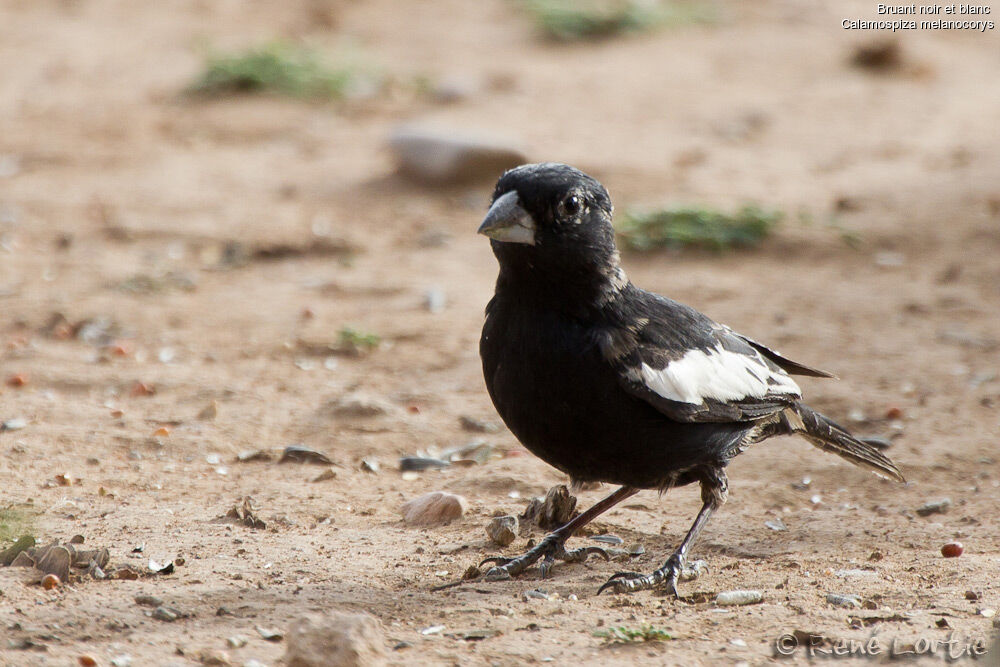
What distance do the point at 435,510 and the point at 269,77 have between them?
22.9 ft

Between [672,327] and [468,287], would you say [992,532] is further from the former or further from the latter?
[468,287]

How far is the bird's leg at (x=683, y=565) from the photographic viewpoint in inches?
166

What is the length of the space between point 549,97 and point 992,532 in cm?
700

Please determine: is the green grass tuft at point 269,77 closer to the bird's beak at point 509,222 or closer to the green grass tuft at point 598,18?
the green grass tuft at point 598,18

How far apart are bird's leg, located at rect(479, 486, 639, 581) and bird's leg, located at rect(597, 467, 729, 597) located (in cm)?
29

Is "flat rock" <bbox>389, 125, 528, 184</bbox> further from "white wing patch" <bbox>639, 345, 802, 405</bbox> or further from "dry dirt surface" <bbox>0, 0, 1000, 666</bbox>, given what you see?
"white wing patch" <bbox>639, 345, 802, 405</bbox>

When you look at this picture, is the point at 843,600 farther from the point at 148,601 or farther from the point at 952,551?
the point at 148,601

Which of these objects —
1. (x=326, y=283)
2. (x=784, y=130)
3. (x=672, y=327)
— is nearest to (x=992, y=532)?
(x=672, y=327)

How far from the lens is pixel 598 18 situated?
12234 mm

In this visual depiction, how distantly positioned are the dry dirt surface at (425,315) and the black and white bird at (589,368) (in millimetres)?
403

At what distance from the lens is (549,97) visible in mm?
10859

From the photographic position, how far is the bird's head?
4148 mm

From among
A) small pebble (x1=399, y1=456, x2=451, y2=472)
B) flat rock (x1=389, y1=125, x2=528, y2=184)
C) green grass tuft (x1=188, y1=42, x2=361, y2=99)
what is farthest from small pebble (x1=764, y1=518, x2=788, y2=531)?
green grass tuft (x1=188, y1=42, x2=361, y2=99)

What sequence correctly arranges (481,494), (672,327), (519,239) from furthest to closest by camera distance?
(481,494) < (672,327) < (519,239)
